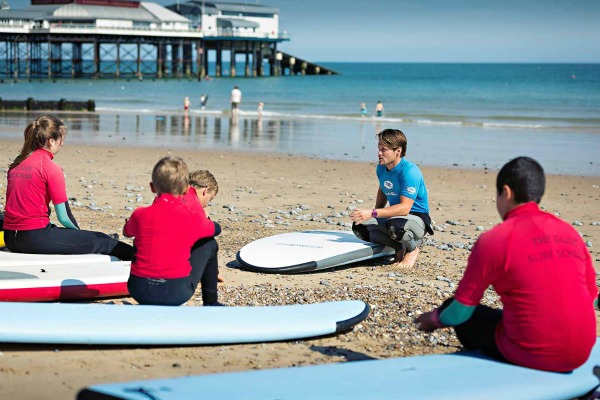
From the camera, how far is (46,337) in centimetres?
503

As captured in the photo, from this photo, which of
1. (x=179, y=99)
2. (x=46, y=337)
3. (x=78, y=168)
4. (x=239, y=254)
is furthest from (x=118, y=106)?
(x=46, y=337)

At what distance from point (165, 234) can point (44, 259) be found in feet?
6.18

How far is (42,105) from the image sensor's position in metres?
32.7

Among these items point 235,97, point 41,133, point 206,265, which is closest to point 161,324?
point 206,265

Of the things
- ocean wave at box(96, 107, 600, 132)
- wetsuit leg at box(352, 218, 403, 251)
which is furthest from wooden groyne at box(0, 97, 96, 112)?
wetsuit leg at box(352, 218, 403, 251)

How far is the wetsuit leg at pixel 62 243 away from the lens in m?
6.80

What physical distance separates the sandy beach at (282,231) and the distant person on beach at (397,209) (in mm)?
256

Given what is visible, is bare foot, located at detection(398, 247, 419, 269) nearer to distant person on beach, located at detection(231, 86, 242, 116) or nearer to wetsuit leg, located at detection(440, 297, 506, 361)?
wetsuit leg, located at detection(440, 297, 506, 361)

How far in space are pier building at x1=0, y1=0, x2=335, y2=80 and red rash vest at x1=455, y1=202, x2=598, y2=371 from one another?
218 feet

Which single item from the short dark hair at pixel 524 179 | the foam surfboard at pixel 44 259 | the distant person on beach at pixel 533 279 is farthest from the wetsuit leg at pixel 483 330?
the foam surfboard at pixel 44 259

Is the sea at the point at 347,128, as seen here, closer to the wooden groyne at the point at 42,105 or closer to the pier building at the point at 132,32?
the wooden groyne at the point at 42,105

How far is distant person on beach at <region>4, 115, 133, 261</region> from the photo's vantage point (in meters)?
6.58

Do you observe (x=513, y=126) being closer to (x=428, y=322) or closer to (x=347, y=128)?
(x=347, y=128)

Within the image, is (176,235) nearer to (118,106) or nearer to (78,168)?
(78,168)
